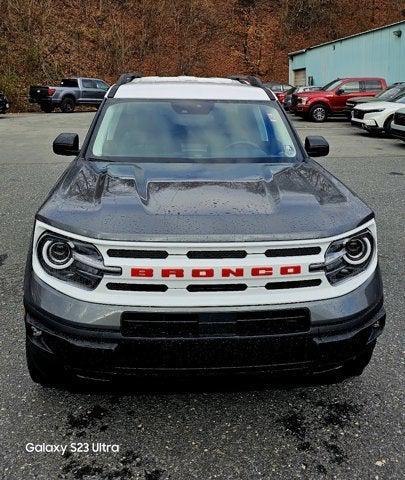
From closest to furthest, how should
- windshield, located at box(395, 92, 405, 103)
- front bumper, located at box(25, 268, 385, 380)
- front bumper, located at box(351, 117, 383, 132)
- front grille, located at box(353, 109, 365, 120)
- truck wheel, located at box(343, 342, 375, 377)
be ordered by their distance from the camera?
front bumper, located at box(25, 268, 385, 380) → truck wheel, located at box(343, 342, 375, 377) → front bumper, located at box(351, 117, 383, 132) → windshield, located at box(395, 92, 405, 103) → front grille, located at box(353, 109, 365, 120)

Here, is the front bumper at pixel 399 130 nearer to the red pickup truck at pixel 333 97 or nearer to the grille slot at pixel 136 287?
the red pickup truck at pixel 333 97

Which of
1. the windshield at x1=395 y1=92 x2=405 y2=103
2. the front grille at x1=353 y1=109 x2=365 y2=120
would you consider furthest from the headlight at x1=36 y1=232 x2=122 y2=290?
the front grille at x1=353 y1=109 x2=365 y2=120

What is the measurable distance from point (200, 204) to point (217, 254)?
0.39 metres

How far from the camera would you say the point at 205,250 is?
7.06 feet

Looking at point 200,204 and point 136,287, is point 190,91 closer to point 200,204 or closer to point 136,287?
point 200,204

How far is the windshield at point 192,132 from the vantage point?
354 centimetres

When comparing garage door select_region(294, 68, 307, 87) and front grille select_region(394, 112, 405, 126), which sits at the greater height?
front grille select_region(394, 112, 405, 126)

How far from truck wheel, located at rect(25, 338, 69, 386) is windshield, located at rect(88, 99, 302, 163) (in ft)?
4.84

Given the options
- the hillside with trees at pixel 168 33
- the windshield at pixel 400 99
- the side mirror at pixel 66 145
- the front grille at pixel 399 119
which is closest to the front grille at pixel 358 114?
the windshield at pixel 400 99

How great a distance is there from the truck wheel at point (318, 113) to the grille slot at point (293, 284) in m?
20.5

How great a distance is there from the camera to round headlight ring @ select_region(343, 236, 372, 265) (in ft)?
7.66

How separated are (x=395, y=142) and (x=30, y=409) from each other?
45.5 feet

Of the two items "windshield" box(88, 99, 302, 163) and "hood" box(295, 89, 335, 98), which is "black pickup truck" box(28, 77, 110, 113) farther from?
"windshield" box(88, 99, 302, 163)

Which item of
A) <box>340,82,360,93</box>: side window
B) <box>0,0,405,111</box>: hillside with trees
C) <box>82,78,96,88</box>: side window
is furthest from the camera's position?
<box>0,0,405,111</box>: hillside with trees
